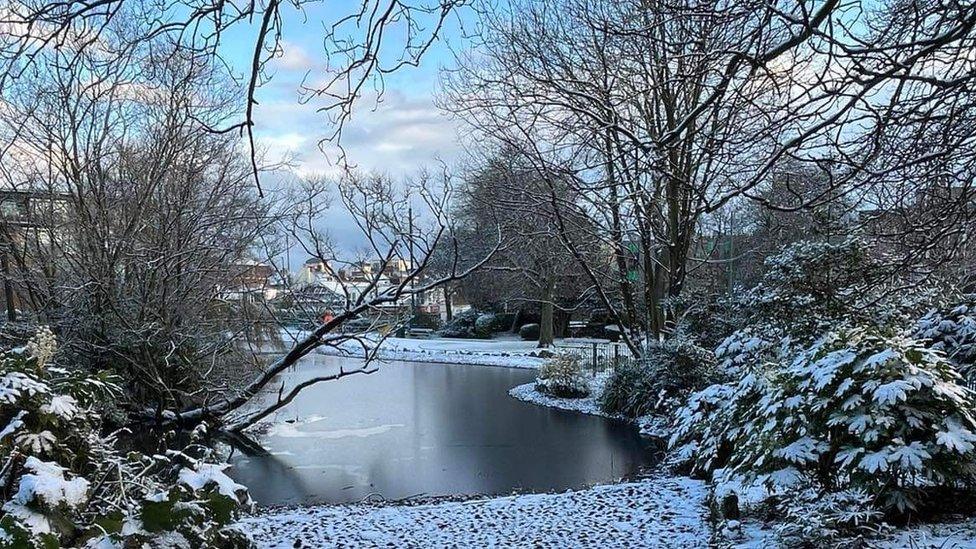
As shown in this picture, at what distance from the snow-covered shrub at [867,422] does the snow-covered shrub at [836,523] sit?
0.30 feet

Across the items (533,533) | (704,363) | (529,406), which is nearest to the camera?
(533,533)

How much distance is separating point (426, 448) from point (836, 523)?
18.9 feet

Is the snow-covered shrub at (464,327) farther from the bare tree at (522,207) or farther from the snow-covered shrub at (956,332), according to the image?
the snow-covered shrub at (956,332)

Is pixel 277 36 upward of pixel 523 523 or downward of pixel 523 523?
upward

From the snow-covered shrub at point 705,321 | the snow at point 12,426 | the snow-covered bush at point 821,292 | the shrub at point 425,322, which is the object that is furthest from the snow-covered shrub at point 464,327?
the snow at point 12,426

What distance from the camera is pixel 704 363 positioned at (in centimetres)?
908

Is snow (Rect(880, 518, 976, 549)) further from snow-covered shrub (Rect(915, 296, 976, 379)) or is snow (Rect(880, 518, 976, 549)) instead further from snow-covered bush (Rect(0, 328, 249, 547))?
snow-covered bush (Rect(0, 328, 249, 547))

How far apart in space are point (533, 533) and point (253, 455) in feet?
16.0

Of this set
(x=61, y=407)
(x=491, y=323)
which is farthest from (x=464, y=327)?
(x=61, y=407)

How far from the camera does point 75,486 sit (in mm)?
2260

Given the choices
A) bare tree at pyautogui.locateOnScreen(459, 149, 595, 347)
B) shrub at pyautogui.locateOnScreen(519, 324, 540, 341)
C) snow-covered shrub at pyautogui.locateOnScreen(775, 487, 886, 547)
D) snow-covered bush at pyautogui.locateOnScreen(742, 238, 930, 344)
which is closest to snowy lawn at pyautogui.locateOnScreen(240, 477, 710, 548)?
snow-covered shrub at pyautogui.locateOnScreen(775, 487, 886, 547)

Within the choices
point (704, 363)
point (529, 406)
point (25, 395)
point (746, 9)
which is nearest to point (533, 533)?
point (25, 395)

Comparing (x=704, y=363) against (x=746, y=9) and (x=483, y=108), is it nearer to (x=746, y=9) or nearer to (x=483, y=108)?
(x=483, y=108)

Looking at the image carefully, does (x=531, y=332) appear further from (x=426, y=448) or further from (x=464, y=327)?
(x=426, y=448)
